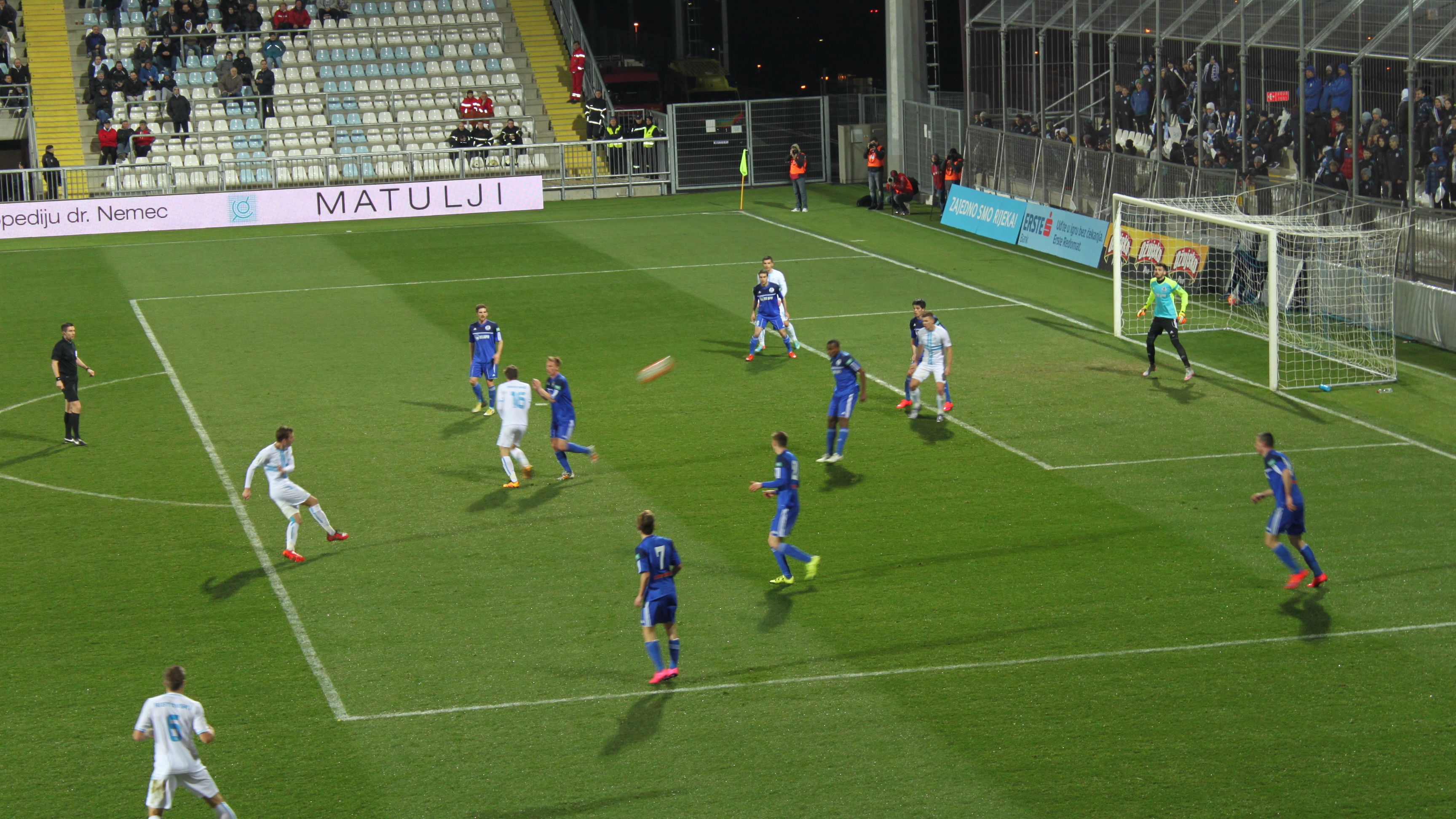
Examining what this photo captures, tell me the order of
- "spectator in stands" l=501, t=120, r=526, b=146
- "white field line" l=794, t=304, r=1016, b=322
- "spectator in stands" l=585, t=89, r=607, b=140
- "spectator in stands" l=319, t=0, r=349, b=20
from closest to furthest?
"white field line" l=794, t=304, r=1016, b=322 < "spectator in stands" l=501, t=120, r=526, b=146 < "spectator in stands" l=585, t=89, r=607, b=140 < "spectator in stands" l=319, t=0, r=349, b=20

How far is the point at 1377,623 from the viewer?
14.5 metres

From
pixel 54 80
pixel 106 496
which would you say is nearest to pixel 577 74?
pixel 54 80

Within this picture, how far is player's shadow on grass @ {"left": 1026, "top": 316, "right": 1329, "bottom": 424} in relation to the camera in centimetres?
2222

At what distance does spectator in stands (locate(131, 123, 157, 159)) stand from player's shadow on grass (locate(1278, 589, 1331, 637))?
39.7m

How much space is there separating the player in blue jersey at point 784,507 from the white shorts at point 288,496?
16.4ft

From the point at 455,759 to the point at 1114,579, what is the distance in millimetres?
7214

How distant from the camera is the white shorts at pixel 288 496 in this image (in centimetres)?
1653

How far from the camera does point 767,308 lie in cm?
2528

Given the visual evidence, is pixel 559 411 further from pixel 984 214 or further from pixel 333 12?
pixel 333 12

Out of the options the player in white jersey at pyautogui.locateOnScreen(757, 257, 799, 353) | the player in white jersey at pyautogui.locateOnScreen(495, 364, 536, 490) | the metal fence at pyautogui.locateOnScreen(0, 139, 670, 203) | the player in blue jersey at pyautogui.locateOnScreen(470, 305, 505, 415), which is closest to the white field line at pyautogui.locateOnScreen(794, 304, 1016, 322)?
the player in white jersey at pyautogui.locateOnScreen(757, 257, 799, 353)

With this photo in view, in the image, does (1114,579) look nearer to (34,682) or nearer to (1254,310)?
(34,682)

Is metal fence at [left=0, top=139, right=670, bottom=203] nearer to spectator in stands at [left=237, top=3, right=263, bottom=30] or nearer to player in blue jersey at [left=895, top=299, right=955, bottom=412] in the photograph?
spectator in stands at [left=237, top=3, right=263, bottom=30]

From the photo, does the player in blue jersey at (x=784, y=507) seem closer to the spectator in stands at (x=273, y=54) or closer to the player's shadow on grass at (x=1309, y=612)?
the player's shadow on grass at (x=1309, y=612)

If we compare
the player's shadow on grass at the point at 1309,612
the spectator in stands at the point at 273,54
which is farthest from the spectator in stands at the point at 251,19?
the player's shadow on grass at the point at 1309,612
